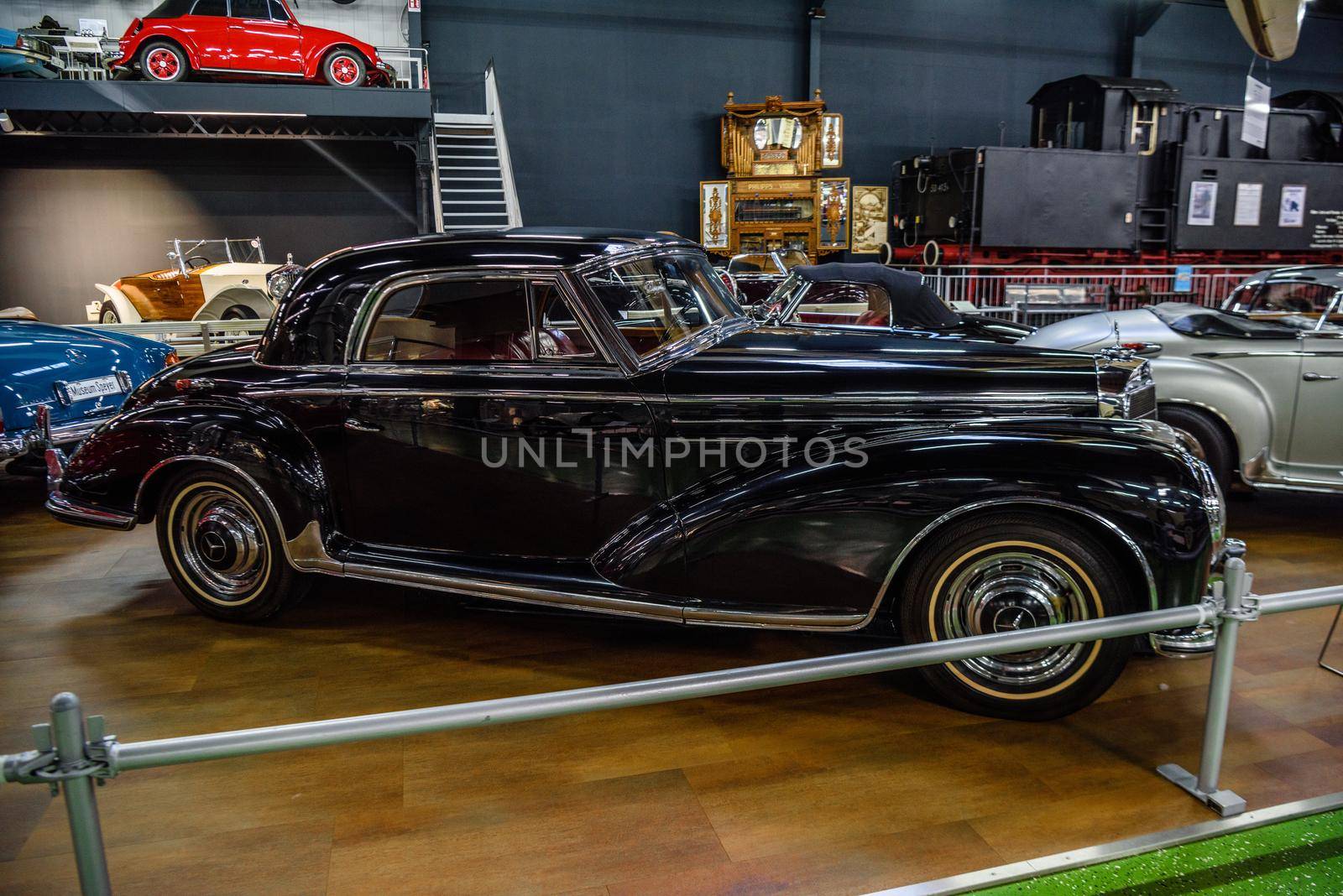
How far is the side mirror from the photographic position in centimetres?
428

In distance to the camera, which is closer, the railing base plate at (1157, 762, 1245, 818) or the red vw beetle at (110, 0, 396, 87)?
the railing base plate at (1157, 762, 1245, 818)

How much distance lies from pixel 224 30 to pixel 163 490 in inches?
424

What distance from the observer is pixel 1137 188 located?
1405 cm

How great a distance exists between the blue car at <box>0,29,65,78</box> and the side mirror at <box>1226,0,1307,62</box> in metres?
13.9

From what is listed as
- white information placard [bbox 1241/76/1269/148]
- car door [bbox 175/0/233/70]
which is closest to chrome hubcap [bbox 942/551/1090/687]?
white information placard [bbox 1241/76/1269/148]

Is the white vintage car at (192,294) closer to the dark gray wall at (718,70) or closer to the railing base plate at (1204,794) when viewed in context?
the dark gray wall at (718,70)

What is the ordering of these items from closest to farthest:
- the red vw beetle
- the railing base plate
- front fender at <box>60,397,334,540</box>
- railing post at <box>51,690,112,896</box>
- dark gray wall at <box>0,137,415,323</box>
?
railing post at <box>51,690,112,896</box> → the railing base plate → front fender at <box>60,397,334,540</box> → the red vw beetle → dark gray wall at <box>0,137,415,323</box>

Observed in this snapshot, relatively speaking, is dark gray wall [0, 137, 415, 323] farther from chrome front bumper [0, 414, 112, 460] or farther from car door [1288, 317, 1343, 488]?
car door [1288, 317, 1343, 488]

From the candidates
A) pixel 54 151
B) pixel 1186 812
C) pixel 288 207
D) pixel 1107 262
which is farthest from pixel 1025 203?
pixel 54 151

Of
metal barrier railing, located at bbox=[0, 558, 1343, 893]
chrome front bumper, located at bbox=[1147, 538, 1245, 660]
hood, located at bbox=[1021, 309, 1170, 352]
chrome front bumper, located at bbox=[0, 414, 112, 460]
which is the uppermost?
hood, located at bbox=[1021, 309, 1170, 352]

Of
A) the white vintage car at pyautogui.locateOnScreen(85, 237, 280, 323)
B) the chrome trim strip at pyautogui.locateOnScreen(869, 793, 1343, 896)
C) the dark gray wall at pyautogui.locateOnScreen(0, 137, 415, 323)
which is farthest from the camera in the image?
the dark gray wall at pyautogui.locateOnScreen(0, 137, 415, 323)

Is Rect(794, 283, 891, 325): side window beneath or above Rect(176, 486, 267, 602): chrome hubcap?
above

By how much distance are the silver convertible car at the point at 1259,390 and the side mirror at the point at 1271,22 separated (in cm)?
148

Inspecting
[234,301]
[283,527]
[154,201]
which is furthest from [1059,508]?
[154,201]
